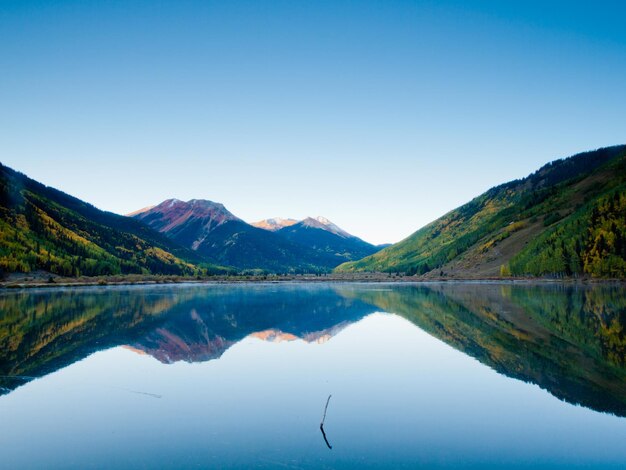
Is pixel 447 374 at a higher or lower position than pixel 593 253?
lower

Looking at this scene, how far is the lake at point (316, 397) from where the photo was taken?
44.9ft

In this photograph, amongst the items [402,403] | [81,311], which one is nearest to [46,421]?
[402,403]

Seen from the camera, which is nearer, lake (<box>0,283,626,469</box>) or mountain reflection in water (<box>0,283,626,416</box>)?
lake (<box>0,283,626,469</box>)

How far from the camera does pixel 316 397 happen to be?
19984 millimetres

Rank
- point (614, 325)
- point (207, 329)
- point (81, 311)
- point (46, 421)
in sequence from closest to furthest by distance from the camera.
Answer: point (46, 421)
point (614, 325)
point (207, 329)
point (81, 311)

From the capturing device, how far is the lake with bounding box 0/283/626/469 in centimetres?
1367

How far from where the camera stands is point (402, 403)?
62.0 feet

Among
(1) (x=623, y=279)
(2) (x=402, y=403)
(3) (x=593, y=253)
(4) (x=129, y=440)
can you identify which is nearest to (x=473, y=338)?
(2) (x=402, y=403)

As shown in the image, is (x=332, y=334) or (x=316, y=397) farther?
(x=332, y=334)

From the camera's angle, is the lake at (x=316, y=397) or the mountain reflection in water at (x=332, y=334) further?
the mountain reflection in water at (x=332, y=334)

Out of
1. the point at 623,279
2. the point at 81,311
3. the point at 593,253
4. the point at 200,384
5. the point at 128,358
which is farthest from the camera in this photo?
the point at 593,253

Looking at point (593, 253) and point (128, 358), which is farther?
point (593, 253)

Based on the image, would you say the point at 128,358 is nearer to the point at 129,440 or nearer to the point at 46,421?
the point at 46,421

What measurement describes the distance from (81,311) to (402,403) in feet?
165
